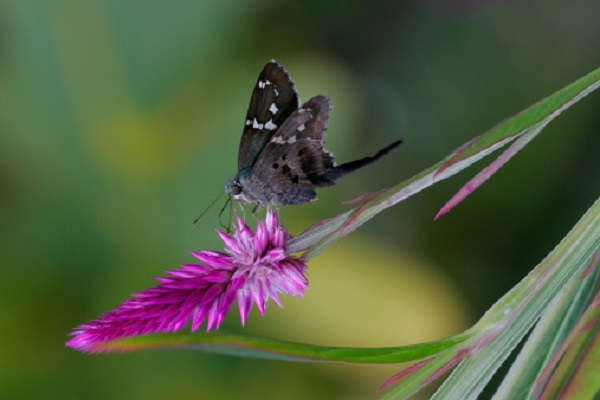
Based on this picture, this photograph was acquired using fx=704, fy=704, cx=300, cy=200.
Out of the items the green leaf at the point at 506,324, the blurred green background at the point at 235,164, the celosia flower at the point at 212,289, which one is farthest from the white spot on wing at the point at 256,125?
the blurred green background at the point at 235,164

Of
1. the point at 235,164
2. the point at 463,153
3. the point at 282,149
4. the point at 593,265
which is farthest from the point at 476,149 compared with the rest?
the point at 235,164

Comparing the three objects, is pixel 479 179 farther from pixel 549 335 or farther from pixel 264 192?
pixel 264 192

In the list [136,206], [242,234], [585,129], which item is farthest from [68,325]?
[585,129]

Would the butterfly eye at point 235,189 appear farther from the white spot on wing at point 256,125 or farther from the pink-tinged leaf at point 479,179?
the pink-tinged leaf at point 479,179

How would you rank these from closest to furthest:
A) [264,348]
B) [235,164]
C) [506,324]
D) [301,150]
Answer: [264,348] → [506,324] → [301,150] → [235,164]

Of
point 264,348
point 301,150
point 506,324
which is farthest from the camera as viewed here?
point 301,150

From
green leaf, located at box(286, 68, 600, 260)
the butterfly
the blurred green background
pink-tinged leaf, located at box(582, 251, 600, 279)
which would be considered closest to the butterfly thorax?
the butterfly

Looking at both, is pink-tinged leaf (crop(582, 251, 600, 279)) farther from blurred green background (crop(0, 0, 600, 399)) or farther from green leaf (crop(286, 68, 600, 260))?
blurred green background (crop(0, 0, 600, 399))
